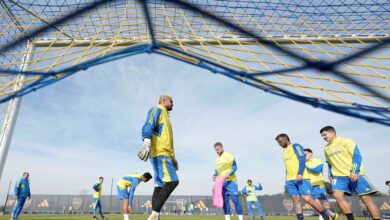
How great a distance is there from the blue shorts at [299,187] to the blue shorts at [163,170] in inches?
158

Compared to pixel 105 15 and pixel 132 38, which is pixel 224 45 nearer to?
pixel 132 38

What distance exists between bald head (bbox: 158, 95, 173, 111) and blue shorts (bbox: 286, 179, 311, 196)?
394 cm

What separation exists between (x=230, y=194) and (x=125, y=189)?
3988 millimetres

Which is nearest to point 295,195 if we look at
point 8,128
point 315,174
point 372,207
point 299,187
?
point 299,187

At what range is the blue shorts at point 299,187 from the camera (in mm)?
6770

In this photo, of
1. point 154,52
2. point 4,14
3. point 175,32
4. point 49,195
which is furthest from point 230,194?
point 49,195

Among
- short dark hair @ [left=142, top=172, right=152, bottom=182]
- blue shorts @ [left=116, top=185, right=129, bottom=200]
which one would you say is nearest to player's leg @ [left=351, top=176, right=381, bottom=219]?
short dark hair @ [left=142, top=172, right=152, bottom=182]

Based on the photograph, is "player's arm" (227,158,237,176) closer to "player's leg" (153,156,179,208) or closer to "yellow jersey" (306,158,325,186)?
"yellow jersey" (306,158,325,186)

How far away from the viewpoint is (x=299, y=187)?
6.84 metres

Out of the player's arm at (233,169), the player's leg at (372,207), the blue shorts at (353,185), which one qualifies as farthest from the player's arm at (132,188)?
the player's leg at (372,207)

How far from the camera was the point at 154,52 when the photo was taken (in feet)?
13.3

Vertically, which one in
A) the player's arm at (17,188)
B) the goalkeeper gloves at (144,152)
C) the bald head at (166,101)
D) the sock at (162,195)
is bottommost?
the sock at (162,195)

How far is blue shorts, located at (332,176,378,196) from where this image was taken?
202 inches

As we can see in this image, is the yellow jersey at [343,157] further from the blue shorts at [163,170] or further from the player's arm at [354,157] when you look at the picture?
the blue shorts at [163,170]
